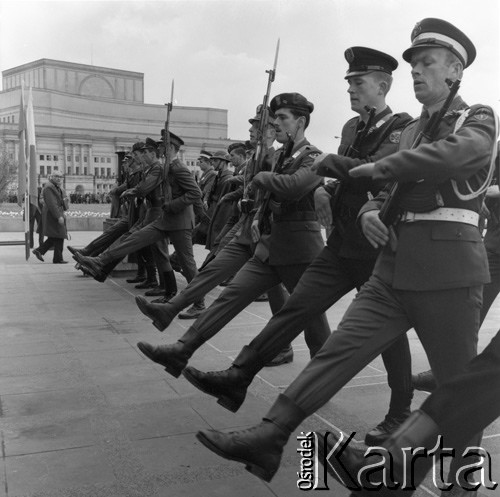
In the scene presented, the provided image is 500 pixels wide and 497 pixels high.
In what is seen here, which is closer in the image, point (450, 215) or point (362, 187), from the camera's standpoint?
point (450, 215)

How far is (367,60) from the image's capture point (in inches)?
145

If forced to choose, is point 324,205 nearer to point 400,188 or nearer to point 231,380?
point 400,188

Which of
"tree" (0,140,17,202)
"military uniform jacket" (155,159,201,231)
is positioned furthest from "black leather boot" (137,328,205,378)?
"tree" (0,140,17,202)

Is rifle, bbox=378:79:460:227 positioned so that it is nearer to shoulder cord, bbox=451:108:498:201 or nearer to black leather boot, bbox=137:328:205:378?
shoulder cord, bbox=451:108:498:201

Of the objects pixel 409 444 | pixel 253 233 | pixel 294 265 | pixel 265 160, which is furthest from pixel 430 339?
pixel 265 160

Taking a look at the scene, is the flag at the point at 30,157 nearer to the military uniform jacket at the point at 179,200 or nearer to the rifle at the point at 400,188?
the military uniform jacket at the point at 179,200

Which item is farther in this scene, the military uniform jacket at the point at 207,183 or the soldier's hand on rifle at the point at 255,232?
the military uniform jacket at the point at 207,183

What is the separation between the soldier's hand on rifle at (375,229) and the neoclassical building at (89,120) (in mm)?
73318

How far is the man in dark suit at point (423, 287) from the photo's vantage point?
2729 millimetres

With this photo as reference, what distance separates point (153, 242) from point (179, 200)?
500mm

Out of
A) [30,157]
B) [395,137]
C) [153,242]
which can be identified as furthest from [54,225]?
[395,137]

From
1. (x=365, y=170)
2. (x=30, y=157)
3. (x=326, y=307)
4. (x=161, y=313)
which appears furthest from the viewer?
(x=30, y=157)

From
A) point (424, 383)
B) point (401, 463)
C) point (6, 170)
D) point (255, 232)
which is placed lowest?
point (6, 170)

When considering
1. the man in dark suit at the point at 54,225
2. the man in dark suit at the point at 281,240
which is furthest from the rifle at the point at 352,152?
the man in dark suit at the point at 54,225
